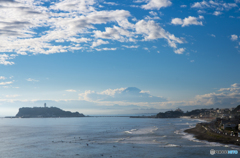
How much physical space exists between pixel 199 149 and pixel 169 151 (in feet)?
27.6

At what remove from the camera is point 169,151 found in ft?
196

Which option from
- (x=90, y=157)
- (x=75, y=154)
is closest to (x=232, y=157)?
(x=90, y=157)

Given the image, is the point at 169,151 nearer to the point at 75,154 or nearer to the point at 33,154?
the point at 75,154

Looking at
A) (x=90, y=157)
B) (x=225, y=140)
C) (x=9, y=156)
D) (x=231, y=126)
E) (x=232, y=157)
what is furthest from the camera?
(x=231, y=126)

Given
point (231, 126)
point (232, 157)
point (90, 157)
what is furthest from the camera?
point (231, 126)

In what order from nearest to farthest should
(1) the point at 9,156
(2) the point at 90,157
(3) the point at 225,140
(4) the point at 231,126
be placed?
(2) the point at 90,157
(1) the point at 9,156
(3) the point at 225,140
(4) the point at 231,126

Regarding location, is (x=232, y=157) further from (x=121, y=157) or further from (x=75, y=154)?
(x=75, y=154)

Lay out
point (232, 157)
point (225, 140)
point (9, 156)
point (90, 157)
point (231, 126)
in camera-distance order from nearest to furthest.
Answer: point (232, 157)
point (90, 157)
point (9, 156)
point (225, 140)
point (231, 126)

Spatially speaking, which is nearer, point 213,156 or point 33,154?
point 213,156

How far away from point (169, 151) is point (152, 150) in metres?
4.70

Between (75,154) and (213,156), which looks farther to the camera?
(75,154)

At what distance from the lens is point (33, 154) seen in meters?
61.0

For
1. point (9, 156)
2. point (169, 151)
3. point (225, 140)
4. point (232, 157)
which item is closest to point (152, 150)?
point (169, 151)

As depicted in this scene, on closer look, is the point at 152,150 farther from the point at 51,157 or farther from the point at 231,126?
the point at 231,126
